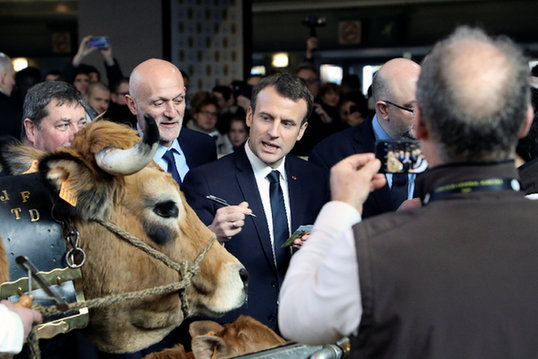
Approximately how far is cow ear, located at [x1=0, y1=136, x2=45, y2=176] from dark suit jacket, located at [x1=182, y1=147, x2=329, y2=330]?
2.52 feet

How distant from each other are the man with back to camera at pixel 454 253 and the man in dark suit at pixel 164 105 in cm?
200

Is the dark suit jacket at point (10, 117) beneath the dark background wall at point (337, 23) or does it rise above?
beneath

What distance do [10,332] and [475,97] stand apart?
1.25 meters

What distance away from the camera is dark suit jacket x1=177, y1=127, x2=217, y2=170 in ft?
11.9

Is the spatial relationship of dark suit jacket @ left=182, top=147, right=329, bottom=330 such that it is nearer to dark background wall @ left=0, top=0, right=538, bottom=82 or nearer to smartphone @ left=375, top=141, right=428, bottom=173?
smartphone @ left=375, top=141, right=428, bottom=173

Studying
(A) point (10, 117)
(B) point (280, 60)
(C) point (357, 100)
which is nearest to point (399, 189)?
(A) point (10, 117)

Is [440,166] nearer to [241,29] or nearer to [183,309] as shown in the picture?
[183,309]

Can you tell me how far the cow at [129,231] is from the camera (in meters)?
2.20

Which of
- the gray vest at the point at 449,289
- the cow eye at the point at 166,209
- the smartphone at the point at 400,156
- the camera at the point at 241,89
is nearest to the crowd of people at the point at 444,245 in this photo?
the gray vest at the point at 449,289

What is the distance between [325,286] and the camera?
55.7 inches

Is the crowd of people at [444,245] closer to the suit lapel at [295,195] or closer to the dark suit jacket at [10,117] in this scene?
the suit lapel at [295,195]

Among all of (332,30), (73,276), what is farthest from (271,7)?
(73,276)

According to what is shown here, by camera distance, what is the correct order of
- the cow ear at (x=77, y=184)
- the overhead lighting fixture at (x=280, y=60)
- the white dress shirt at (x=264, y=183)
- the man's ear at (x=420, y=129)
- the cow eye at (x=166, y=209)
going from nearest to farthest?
1. the man's ear at (x=420, y=129)
2. the cow ear at (x=77, y=184)
3. the cow eye at (x=166, y=209)
4. the white dress shirt at (x=264, y=183)
5. the overhead lighting fixture at (x=280, y=60)

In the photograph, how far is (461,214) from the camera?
4.74ft
